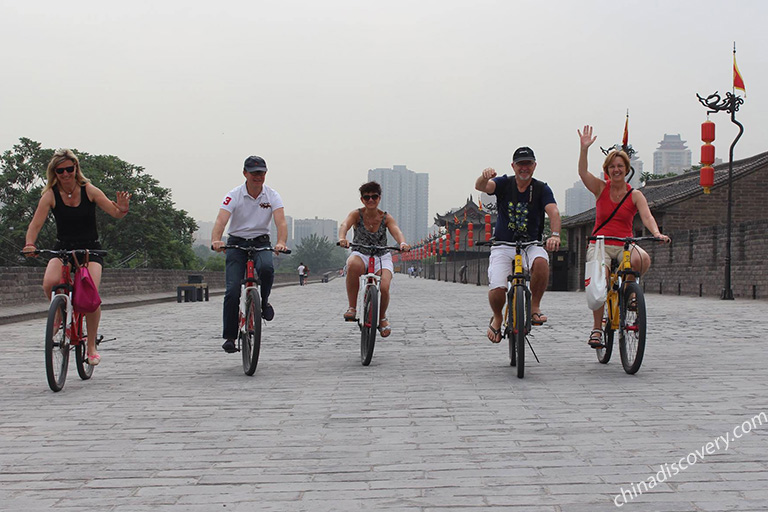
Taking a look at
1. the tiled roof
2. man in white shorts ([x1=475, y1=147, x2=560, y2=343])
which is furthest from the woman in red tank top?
the tiled roof

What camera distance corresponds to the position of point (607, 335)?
6.87 meters

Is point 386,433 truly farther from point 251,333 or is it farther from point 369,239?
point 369,239

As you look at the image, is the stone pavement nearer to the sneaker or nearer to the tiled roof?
the sneaker

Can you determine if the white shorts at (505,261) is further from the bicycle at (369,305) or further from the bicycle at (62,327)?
the bicycle at (62,327)

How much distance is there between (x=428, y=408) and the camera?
501 cm

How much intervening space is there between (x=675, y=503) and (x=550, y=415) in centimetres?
174

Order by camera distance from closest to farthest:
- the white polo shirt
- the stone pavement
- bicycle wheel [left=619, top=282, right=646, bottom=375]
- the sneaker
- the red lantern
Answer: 1. the stone pavement
2. bicycle wheel [left=619, top=282, right=646, bottom=375]
3. the sneaker
4. the white polo shirt
5. the red lantern

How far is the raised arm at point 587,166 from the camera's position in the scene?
6.74m

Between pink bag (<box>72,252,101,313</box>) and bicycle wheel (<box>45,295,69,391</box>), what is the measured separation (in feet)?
0.44

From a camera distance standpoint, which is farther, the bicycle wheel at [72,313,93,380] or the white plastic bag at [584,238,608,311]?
the white plastic bag at [584,238,608,311]

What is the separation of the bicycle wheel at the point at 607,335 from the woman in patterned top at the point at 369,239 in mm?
1845

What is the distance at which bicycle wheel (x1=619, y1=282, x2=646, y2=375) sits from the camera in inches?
238

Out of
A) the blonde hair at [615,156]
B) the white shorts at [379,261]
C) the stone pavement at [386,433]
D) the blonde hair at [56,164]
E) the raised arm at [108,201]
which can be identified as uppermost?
the blonde hair at [615,156]

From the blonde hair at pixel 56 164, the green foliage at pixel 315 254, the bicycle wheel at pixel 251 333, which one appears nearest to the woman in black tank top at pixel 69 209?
the blonde hair at pixel 56 164
